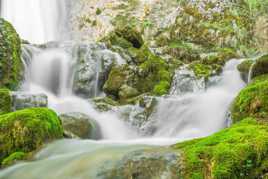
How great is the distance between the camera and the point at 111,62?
18.8 m

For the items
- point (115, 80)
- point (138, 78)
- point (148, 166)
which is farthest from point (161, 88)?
point (148, 166)

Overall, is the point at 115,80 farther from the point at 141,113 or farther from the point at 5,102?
the point at 5,102

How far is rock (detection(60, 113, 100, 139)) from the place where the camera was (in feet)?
33.3

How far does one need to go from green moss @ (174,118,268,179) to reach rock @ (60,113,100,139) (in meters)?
5.52

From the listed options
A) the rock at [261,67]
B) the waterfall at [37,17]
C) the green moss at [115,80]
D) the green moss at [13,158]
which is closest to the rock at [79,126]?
the green moss at [13,158]

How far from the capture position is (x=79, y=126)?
34.1 ft

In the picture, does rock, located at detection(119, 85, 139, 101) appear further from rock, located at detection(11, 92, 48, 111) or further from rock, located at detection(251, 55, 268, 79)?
rock, located at detection(251, 55, 268, 79)

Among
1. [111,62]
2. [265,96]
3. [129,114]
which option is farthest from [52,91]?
[265,96]

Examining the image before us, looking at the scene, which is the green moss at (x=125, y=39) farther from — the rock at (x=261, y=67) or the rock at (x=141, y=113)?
A: the rock at (x=261, y=67)

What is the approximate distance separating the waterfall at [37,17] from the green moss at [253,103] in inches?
1158

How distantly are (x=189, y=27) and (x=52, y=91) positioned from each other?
48.4 feet

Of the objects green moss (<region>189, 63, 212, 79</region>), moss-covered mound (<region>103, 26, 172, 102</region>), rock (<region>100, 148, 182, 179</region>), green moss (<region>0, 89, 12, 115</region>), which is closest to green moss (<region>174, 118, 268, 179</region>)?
rock (<region>100, 148, 182, 179</region>)

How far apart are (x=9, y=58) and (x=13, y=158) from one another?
959cm

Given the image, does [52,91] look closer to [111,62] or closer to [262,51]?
[111,62]
